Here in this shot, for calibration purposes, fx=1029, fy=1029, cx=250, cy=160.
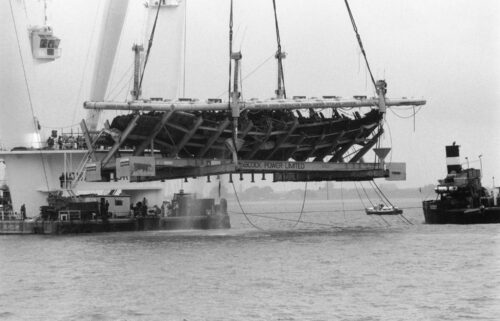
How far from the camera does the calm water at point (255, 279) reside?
32000mm

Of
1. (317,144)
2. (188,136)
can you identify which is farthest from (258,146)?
(188,136)

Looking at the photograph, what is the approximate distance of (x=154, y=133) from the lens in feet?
187

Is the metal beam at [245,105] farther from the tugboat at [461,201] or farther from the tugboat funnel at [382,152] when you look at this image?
the tugboat at [461,201]

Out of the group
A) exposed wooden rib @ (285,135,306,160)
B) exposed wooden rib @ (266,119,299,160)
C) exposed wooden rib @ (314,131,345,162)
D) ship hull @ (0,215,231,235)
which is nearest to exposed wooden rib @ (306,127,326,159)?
exposed wooden rib @ (314,131,345,162)

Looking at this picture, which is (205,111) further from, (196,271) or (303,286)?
(303,286)

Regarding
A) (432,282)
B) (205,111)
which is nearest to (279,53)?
(205,111)

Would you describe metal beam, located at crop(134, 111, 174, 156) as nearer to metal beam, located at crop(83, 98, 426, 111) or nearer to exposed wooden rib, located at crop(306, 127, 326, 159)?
metal beam, located at crop(83, 98, 426, 111)

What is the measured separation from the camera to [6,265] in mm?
47312

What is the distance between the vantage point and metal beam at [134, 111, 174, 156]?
55.4 metres

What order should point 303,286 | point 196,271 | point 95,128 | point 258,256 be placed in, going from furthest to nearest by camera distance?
point 95,128
point 258,256
point 196,271
point 303,286

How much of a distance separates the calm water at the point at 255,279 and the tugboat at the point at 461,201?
58.0 feet

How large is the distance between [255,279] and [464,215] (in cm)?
4139

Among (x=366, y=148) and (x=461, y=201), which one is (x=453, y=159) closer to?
(x=461, y=201)

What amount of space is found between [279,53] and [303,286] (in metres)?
29.8
